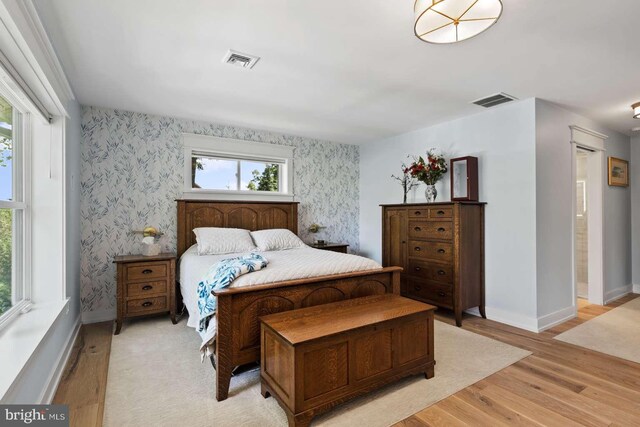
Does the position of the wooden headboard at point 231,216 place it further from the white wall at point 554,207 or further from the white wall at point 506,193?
the white wall at point 554,207

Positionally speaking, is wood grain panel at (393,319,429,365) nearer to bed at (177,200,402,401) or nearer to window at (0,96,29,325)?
bed at (177,200,402,401)

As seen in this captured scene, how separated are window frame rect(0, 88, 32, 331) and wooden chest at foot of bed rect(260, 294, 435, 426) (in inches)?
65.1

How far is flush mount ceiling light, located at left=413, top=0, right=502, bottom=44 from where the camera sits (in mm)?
1562

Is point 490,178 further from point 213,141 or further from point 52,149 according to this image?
point 52,149

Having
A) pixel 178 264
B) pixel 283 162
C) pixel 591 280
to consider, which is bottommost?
pixel 591 280

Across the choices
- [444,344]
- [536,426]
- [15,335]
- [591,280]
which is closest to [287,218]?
[444,344]

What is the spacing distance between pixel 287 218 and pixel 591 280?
4098 mm

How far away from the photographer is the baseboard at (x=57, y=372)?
6.35 feet

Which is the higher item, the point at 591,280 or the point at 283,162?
the point at 283,162

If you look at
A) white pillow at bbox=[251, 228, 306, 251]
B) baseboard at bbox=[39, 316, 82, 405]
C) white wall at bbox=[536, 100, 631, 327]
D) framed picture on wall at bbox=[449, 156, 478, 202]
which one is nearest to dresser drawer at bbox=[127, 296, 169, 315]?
baseboard at bbox=[39, 316, 82, 405]

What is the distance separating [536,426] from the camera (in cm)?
177

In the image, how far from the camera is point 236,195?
→ 4.30 meters

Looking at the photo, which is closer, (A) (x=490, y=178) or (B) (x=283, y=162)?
(A) (x=490, y=178)

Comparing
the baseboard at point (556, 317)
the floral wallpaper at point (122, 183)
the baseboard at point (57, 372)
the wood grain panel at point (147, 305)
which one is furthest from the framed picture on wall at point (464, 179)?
the baseboard at point (57, 372)
